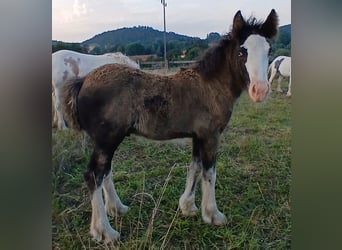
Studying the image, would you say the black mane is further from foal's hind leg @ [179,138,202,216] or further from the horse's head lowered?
foal's hind leg @ [179,138,202,216]

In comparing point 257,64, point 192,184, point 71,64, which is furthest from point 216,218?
point 71,64

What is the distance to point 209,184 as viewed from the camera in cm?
251

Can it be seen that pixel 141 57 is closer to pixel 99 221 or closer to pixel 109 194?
pixel 109 194

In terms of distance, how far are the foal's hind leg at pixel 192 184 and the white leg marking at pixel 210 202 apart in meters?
0.04

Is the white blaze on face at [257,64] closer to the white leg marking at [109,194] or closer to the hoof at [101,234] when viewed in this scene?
the white leg marking at [109,194]

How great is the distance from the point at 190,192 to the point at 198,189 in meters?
0.04

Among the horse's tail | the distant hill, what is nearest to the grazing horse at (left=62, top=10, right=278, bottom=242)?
the horse's tail

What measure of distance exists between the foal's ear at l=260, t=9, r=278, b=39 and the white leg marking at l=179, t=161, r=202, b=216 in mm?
743
